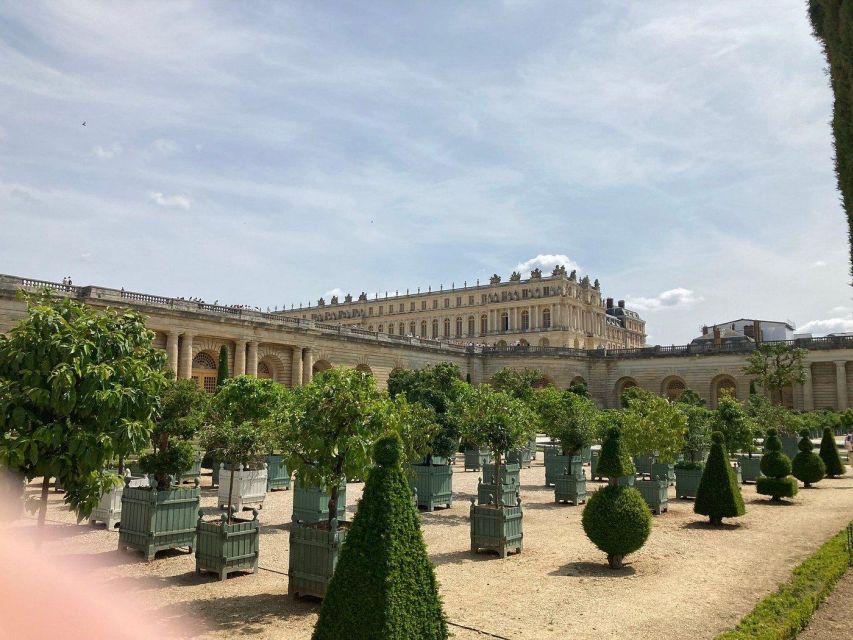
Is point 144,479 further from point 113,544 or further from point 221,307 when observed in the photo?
point 221,307

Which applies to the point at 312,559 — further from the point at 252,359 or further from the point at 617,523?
the point at 252,359

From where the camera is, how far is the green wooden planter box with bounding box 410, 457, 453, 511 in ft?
56.1

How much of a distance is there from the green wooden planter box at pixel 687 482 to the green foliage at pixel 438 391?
279 inches

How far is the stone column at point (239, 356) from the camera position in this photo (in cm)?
3978

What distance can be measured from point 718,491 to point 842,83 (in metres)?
9.41

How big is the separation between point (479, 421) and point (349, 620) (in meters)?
9.68

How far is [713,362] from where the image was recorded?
57.1 meters

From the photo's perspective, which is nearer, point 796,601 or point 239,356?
point 796,601

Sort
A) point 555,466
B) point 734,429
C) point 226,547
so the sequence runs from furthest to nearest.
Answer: point 734,429 < point 555,466 < point 226,547

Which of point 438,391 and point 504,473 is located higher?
point 438,391

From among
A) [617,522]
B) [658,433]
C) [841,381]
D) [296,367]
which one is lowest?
[617,522]

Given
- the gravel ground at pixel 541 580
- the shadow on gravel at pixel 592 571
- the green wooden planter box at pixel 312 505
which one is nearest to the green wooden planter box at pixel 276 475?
the gravel ground at pixel 541 580

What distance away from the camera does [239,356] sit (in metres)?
39.9

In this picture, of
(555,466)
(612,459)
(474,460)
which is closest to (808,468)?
(555,466)
